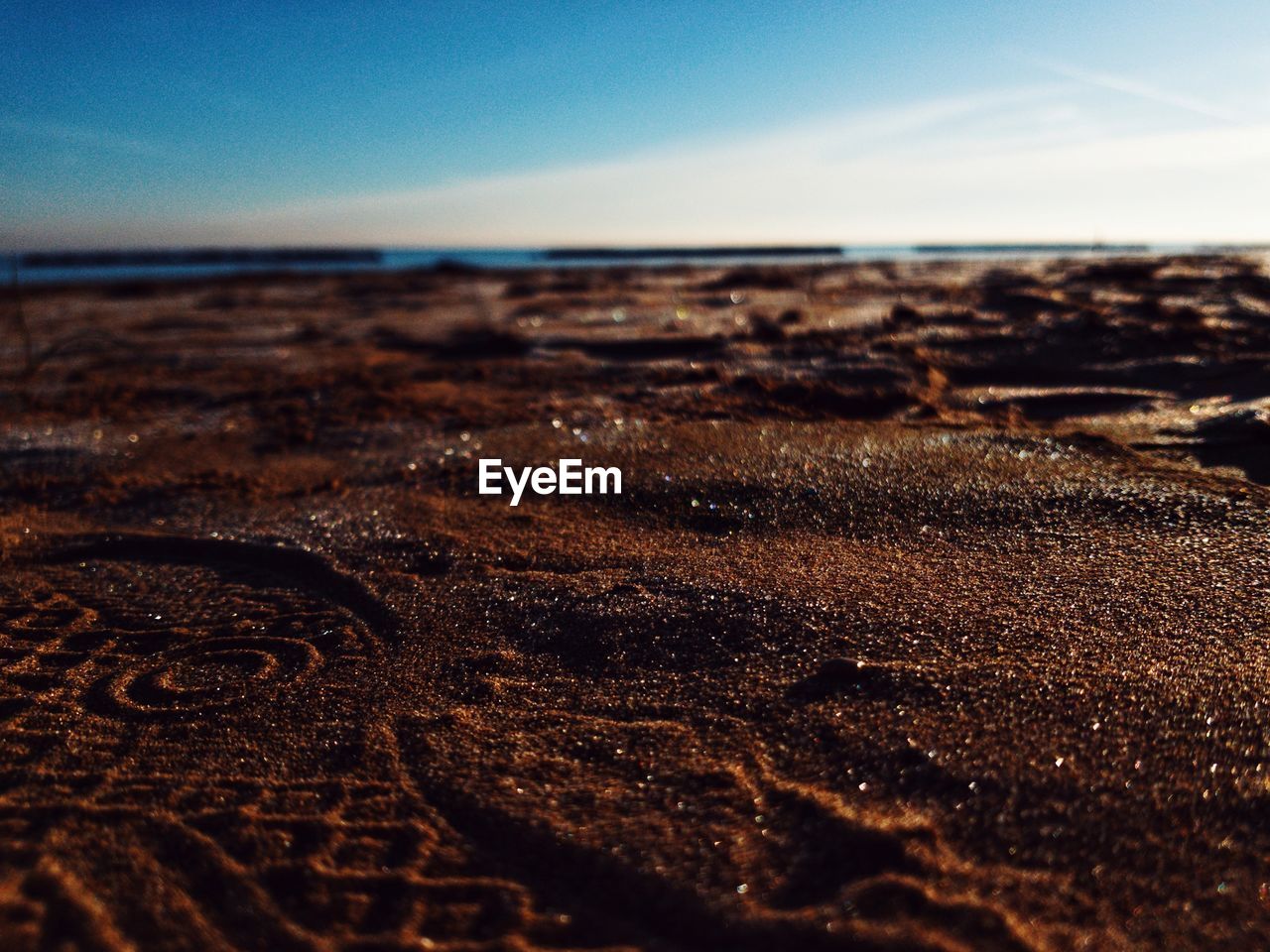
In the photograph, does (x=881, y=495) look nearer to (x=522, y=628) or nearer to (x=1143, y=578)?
(x=1143, y=578)

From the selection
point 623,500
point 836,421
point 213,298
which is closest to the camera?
point 623,500

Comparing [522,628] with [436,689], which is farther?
[522,628]

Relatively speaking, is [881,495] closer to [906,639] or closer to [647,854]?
[906,639]

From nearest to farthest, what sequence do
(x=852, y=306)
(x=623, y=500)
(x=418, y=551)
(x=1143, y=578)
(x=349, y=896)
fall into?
(x=349, y=896)
(x=1143, y=578)
(x=418, y=551)
(x=623, y=500)
(x=852, y=306)

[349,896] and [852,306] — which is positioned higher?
[852,306]

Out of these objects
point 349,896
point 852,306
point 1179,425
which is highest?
point 852,306

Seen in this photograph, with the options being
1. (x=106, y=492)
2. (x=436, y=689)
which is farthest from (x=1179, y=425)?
(x=106, y=492)
